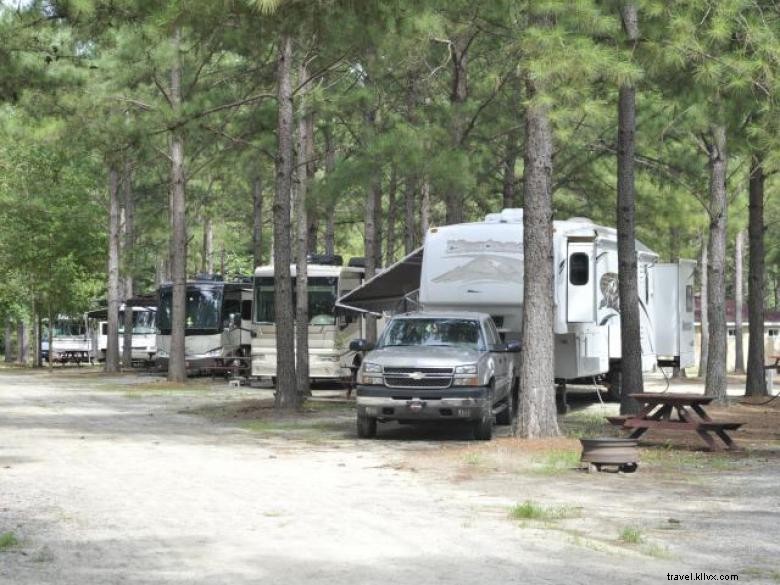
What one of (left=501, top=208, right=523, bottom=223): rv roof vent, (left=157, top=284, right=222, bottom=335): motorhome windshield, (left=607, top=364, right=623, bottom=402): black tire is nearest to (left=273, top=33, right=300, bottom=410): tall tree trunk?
(left=501, top=208, right=523, bottom=223): rv roof vent

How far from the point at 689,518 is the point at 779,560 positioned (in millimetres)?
1835

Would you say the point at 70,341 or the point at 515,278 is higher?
the point at 515,278

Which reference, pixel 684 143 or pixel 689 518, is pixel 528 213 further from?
pixel 684 143

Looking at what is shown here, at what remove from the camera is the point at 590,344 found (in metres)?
22.0

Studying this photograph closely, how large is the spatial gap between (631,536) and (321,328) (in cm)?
2062

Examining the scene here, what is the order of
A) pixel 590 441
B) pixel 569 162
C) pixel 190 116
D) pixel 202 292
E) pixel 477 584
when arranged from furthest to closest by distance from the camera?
pixel 202 292 < pixel 569 162 < pixel 190 116 < pixel 590 441 < pixel 477 584

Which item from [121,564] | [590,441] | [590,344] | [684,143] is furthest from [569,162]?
[121,564]

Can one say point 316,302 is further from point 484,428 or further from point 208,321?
point 484,428

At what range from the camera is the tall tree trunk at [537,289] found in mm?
16219

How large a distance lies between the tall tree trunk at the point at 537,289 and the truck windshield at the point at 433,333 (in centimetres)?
155

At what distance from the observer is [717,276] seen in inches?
940

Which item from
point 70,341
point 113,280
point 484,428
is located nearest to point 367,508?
point 484,428

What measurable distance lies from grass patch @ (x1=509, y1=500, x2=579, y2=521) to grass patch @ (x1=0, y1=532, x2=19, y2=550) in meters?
3.76

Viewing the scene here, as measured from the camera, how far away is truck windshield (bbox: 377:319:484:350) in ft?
58.7
